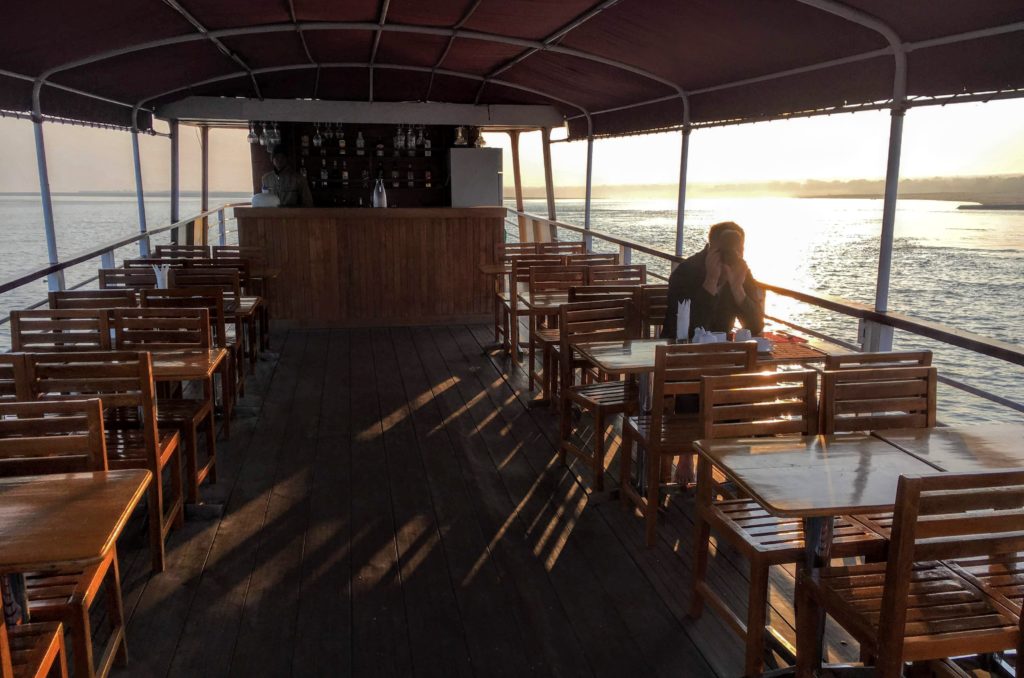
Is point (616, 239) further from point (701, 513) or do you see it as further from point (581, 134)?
point (701, 513)

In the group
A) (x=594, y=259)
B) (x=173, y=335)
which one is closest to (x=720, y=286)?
(x=173, y=335)

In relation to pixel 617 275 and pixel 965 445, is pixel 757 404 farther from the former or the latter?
pixel 617 275

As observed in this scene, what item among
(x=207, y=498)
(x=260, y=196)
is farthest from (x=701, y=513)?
(x=260, y=196)

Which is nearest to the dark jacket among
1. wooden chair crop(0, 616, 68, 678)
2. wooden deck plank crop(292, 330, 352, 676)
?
wooden deck plank crop(292, 330, 352, 676)

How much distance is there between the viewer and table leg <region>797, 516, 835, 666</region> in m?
2.29

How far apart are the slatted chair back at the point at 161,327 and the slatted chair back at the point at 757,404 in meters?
2.55

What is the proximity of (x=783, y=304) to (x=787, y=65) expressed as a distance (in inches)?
1714

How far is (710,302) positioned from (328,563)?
2372mm

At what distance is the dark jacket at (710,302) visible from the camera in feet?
13.9

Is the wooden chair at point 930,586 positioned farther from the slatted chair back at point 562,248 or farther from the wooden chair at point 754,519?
the slatted chair back at point 562,248

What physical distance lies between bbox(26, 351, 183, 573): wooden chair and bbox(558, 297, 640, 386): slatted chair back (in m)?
2.11

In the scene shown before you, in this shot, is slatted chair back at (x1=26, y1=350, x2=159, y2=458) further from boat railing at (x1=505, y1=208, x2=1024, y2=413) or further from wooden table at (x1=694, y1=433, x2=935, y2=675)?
boat railing at (x1=505, y1=208, x2=1024, y2=413)

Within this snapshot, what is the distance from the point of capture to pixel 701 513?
110 inches

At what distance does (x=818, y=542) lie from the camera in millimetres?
2311
